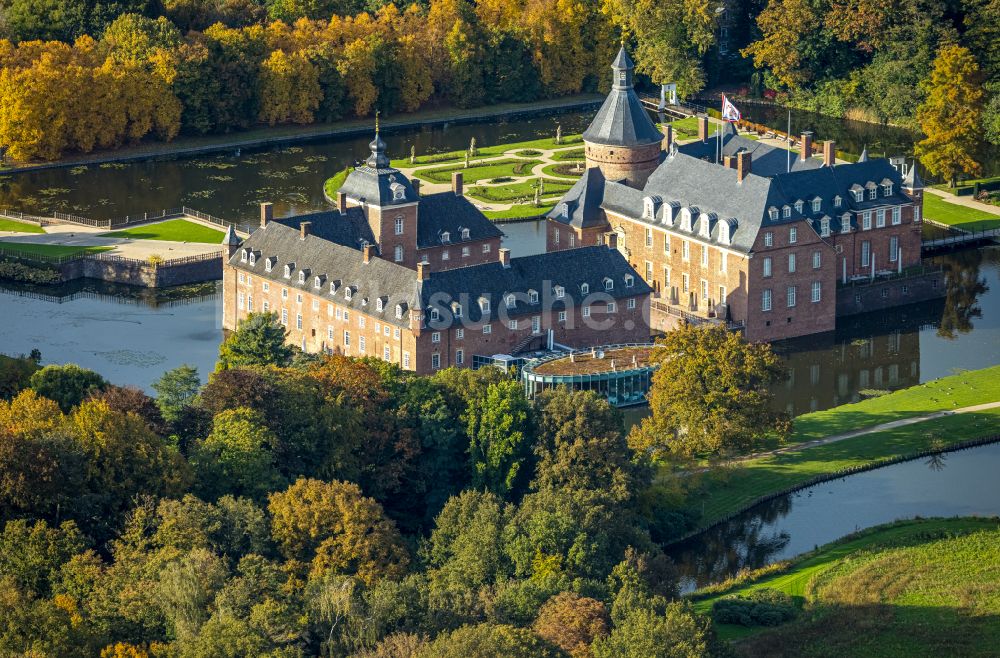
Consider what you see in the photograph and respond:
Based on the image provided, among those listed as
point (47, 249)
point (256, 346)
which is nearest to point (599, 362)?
point (256, 346)

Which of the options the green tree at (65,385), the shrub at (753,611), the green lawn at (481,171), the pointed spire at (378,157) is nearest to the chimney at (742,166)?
the pointed spire at (378,157)

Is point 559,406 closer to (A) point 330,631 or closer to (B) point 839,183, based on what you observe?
(A) point 330,631

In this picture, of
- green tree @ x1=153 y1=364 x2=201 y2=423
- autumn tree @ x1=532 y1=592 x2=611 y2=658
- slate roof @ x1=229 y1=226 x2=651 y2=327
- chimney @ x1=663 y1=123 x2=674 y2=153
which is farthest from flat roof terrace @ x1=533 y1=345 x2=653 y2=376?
autumn tree @ x1=532 y1=592 x2=611 y2=658

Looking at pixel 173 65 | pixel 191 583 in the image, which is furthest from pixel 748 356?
pixel 173 65

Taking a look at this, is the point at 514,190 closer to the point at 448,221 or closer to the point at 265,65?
the point at 448,221

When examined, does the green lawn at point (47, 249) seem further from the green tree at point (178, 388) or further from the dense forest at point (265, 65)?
the green tree at point (178, 388)

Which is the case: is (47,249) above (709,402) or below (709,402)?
below
